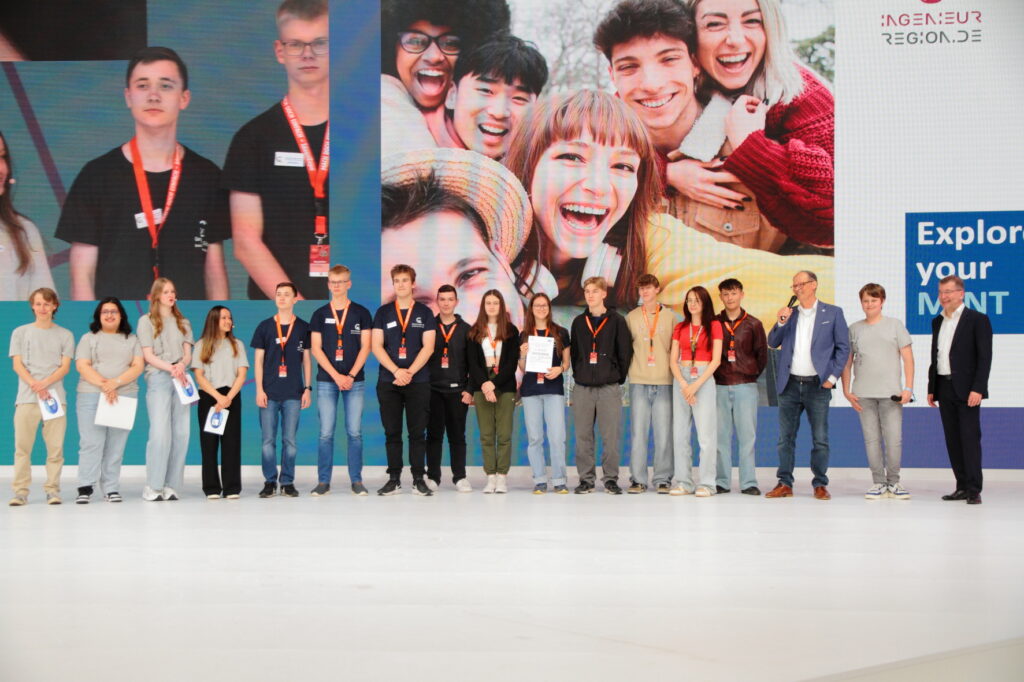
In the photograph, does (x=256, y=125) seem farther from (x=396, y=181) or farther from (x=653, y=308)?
(x=653, y=308)

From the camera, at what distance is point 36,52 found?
→ 779cm

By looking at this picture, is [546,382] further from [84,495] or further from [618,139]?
[84,495]

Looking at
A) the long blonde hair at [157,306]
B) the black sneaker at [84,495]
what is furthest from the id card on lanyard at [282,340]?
the black sneaker at [84,495]

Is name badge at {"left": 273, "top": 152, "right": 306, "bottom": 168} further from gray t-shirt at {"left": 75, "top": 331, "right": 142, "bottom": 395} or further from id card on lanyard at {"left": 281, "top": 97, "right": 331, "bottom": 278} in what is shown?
gray t-shirt at {"left": 75, "top": 331, "right": 142, "bottom": 395}

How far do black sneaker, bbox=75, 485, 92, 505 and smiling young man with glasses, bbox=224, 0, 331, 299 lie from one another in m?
2.12

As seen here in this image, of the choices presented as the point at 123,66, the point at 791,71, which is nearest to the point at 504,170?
the point at 791,71

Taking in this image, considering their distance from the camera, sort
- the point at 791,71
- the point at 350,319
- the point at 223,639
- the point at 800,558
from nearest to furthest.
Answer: the point at 223,639 → the point at 800,558 → the point at 350,319 → the point at 791,71

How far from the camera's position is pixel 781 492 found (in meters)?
6.32

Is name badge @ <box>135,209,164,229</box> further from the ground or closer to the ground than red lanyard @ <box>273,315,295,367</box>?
further from the ground

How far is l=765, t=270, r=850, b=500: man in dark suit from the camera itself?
6.18 m

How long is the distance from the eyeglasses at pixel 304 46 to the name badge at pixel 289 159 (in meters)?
0.79

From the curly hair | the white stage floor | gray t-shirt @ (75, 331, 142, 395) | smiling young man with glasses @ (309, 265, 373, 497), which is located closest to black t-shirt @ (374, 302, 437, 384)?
smiling young man with glasses @ (309, 265, 373, 497)

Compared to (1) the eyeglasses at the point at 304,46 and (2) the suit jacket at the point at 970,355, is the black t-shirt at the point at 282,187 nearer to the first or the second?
(1) the eyeglasses at the point at 304,46

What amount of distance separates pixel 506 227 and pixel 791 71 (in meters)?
2.49
